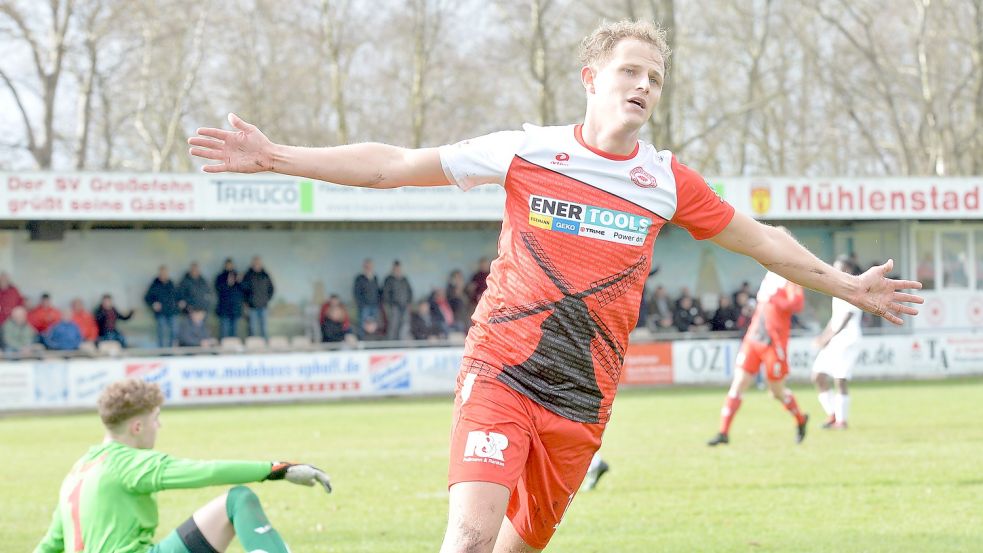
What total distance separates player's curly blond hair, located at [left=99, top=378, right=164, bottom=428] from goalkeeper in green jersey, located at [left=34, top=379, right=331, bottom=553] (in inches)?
5.0

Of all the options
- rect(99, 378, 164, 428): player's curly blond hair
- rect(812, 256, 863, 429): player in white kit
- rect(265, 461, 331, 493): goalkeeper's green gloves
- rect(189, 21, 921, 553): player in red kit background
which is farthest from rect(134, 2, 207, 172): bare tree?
rect(189, 21, 921, 553): player in red kit background

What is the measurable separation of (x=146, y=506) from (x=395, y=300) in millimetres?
20406

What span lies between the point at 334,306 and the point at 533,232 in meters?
20.9

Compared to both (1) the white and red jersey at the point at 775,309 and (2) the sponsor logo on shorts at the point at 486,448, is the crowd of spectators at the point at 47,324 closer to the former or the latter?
(1) the white and red jersey at the point at 775,309

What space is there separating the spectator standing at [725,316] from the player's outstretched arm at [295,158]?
74.7 ft

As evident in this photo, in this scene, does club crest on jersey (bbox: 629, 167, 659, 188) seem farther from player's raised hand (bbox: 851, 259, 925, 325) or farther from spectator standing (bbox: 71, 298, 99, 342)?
spectator standing (bbox: 71, 298, 99, 342)

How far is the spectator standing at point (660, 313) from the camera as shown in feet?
88.9

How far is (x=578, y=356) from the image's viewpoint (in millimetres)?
4609

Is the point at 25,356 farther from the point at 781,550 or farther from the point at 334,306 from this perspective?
the point at 781,550

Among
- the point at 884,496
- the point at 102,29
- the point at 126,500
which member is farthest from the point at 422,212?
the point at 126,500

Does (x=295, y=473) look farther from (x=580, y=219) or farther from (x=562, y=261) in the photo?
(x=580, y=219)

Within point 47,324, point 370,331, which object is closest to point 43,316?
point 47,324

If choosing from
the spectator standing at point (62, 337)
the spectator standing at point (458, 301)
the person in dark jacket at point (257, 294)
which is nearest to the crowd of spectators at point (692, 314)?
the spectator standing at point (458, 301)

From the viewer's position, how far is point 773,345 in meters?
14.1
